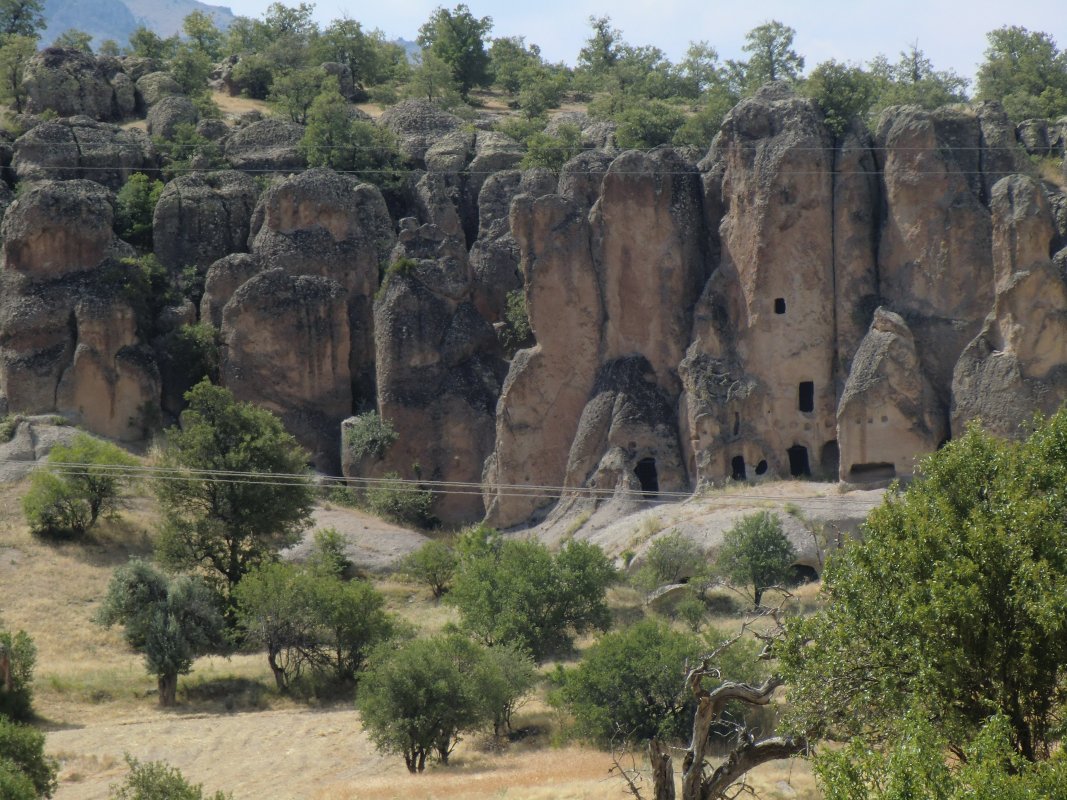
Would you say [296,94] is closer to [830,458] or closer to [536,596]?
[830,458]

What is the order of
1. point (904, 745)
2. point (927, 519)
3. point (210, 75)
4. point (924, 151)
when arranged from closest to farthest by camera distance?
point (904, 745), point (927, 519), point (924, 151), point (210, 75)

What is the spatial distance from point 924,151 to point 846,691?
1054 inches

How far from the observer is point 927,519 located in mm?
16375

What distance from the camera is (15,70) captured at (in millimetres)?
66500

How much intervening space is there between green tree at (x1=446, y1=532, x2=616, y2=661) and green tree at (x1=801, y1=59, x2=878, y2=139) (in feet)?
49.8

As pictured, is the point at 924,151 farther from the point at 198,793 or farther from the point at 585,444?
the point at 198,793

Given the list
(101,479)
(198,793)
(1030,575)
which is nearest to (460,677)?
(198,793)

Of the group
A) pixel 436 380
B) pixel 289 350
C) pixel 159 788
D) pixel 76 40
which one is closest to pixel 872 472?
pixel 436 380

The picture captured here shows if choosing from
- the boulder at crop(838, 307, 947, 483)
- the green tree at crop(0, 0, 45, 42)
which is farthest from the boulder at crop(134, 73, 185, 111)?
the boulder at crop(838, 307, 947, 483)

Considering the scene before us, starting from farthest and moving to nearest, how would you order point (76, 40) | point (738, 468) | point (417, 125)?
point (76, 40), point (417, 125), point (738, 468)

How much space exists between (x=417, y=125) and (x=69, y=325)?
1856 centimetres

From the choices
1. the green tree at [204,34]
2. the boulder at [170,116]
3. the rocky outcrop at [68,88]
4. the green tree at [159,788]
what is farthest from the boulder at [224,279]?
the green tree at [204,34]

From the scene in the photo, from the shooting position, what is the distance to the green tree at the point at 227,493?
38875 mm

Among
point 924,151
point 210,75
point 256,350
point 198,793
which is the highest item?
point 210,75
